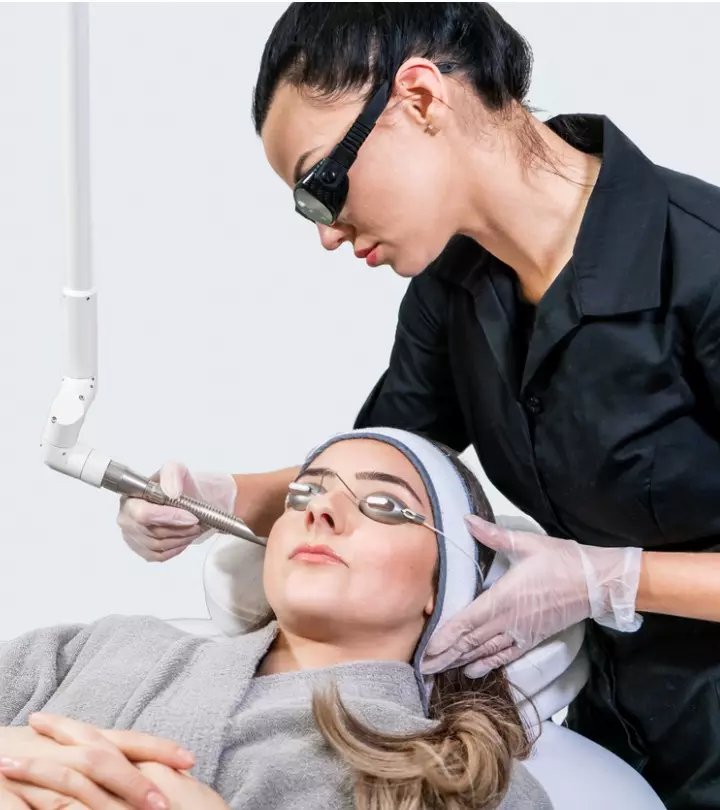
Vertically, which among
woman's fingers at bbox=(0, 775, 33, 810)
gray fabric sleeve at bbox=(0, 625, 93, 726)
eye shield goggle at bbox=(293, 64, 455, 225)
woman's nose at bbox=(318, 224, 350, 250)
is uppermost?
eye shield goggle at bbox=(293, 64, 455, 225)

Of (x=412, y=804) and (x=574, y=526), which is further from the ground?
(x=574, y=526)

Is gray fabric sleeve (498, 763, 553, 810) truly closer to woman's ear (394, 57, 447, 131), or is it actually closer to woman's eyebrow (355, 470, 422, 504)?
woman's eyebrow (355, 470, 422, 504)

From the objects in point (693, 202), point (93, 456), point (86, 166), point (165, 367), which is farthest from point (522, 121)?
point (165, 367)

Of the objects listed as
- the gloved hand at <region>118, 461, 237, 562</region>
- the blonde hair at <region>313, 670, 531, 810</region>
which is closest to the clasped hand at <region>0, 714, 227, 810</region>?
the blonde hair at <region>313, 670, 531, 810</region>

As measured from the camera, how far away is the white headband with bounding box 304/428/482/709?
4.80 feet

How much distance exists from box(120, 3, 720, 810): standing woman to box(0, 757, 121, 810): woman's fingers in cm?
52

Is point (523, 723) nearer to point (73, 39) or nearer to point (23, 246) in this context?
point (73, 39)

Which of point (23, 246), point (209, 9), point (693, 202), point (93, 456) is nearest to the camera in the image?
point (693, 202)

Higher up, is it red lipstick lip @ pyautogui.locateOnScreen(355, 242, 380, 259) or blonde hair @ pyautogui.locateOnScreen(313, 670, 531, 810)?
red lipstick lip @ pyautogui.locateOnScreen(355, 242, 380, 259)

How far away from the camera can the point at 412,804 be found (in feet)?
3.82

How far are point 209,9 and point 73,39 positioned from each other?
0.99 meters

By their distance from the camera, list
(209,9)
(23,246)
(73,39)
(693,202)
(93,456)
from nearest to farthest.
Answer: (73,39) → (693,202) → (93,456) → (209,9) → (23,246)

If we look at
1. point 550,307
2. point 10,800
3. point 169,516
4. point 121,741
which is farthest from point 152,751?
point 550,307

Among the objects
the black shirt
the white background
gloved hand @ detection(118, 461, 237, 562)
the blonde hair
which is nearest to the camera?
the blonde hair
